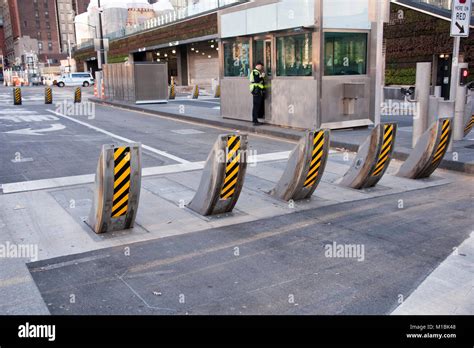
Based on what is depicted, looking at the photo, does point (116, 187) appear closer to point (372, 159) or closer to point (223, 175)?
point (223, 175)

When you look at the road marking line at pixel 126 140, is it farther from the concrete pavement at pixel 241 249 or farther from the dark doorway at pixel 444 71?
the dark doorway at pixel 444 71

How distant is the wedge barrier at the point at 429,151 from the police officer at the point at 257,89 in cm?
712

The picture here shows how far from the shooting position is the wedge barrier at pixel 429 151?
877 centimetres

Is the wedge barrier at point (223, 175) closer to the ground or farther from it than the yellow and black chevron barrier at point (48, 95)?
closer to the ground

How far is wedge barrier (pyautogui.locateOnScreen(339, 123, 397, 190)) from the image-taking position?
816 centimetres

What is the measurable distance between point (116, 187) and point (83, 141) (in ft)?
27.5

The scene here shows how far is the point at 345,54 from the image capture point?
14.1 metres

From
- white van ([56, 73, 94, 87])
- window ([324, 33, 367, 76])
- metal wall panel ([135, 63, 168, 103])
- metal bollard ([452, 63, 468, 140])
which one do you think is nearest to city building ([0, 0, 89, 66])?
white van ([56, 73, 94, 87])

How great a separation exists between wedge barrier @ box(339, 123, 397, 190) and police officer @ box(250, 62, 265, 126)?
7.40m

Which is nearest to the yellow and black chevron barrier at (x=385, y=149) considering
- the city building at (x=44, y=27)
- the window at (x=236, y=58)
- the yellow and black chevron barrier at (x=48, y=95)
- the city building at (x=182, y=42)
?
the window at (x=236, y=58)

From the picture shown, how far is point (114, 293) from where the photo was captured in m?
4.61

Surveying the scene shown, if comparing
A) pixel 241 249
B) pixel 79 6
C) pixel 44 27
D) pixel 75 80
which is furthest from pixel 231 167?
pixel 44 27
